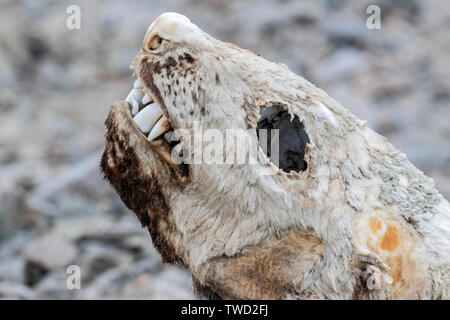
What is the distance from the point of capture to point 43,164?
37.1 ft

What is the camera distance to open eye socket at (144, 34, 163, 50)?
3896 mm

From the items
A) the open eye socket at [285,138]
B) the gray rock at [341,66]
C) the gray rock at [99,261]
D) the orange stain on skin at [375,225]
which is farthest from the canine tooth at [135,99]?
the gray rock at [341,66]

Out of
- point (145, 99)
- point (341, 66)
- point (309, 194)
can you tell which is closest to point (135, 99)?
point (145, 99)

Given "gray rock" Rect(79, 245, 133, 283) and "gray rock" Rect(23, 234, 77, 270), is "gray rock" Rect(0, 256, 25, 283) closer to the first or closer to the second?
"gray rock" Rect(23, 234, 77, 270)

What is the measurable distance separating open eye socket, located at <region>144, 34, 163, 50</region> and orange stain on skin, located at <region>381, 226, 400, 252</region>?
1.41 m

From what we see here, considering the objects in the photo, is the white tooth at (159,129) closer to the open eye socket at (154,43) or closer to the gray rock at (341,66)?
the open eye socket at (154,43)

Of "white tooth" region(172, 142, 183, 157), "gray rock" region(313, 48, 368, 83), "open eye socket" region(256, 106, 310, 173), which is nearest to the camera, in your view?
"white tooth" region(172, 142, 183, 157)

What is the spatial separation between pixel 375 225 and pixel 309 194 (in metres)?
0.33

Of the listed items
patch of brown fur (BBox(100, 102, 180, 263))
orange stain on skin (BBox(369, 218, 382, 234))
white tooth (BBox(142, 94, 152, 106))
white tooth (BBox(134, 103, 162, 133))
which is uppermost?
white tooth (BBox(142, 94, 152, 106))

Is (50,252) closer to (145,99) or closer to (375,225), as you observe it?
(145,99)

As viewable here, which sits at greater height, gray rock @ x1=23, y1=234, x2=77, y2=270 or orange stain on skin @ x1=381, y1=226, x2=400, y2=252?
gray rock @ x1=23, y1=234, x2=77, y2=270

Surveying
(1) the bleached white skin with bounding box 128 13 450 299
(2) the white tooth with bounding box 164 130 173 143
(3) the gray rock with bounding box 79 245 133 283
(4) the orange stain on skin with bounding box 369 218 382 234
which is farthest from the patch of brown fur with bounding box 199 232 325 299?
(3) the gray rock with bounding box 79 245 133 283

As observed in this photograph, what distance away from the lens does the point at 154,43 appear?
3.91 m

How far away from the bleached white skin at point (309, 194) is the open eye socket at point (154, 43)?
30 mm
